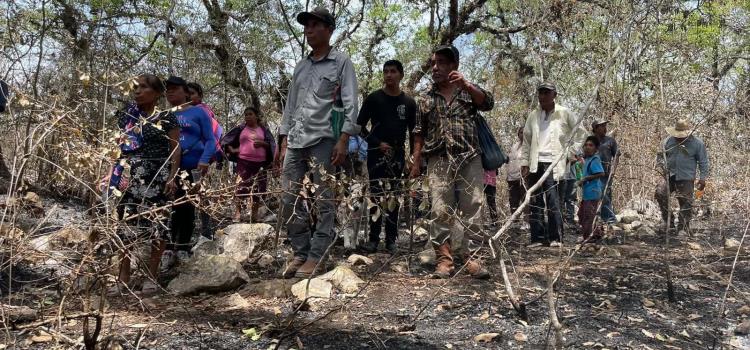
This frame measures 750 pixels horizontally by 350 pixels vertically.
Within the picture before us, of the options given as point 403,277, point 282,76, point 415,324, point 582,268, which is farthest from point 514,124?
point 415,324

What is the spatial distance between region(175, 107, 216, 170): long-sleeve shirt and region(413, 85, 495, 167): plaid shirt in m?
1.54

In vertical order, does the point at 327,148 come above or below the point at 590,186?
above

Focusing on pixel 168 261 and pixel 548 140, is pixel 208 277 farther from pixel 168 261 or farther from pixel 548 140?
pixel 548 140

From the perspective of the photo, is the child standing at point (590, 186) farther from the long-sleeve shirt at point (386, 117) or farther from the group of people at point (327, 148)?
the long-sleeve shirt at point (386, 117)

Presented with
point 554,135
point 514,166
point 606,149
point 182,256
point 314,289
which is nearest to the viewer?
point 314,289

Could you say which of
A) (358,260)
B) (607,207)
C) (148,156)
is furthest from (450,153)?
(607,207)

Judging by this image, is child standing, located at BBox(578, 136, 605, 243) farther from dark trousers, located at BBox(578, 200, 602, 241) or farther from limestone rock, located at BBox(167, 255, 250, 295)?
limestone rock, located at BBox(167, 255, 250, 295)

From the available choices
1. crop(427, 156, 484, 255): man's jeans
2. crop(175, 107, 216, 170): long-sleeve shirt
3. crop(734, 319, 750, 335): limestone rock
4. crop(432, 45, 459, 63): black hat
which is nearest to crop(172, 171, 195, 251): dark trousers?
crop(175, 107, 216, 170): long-sleeve shirt

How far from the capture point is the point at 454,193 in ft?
13.3

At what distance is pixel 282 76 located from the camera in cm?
918

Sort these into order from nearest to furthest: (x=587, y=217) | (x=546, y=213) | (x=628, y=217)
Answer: (x=546, y=213), (x=587, y=217), (x=628, y=217)

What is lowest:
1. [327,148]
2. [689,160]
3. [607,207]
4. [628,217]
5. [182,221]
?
[628,217]

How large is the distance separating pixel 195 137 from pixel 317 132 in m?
0.95

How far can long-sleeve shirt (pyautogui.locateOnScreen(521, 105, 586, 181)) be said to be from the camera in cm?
520
